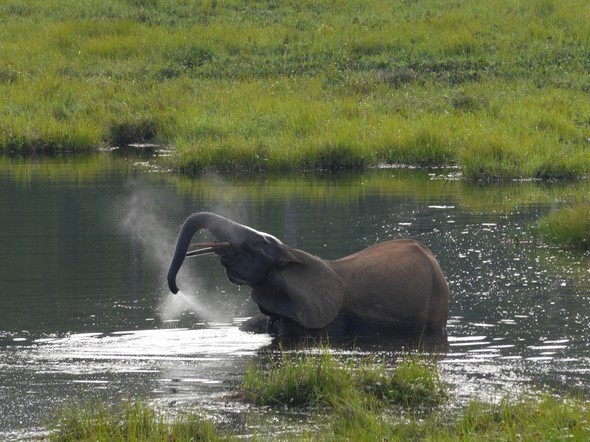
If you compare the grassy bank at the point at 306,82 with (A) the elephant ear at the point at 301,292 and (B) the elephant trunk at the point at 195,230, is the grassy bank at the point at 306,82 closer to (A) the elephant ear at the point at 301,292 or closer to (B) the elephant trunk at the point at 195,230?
(A) the elephant ear at the point at 301,292

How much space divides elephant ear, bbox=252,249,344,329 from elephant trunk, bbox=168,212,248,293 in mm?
614

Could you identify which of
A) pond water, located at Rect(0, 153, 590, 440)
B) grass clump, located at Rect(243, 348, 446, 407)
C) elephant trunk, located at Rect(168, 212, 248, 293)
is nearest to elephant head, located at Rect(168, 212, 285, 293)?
elephant trunk, located at Rect(168, 212, 248, 293)

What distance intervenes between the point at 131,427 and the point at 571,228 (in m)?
8.72

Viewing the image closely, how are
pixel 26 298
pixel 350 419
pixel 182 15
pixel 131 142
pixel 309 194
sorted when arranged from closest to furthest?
1. pixel 350 419
2. pixel 26 298
3. pixel 309 194
4. pixel 131 142
5. pixel 182 15

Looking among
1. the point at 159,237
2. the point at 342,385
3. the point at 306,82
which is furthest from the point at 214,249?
the point at 306,82

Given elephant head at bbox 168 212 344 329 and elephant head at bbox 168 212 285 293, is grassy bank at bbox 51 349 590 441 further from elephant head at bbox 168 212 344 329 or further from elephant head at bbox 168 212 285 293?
elephant head at bbox 168 212 344 329

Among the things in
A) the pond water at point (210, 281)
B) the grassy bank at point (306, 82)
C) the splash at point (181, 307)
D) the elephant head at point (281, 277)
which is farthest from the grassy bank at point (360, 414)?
the grassy bank at point (306, 82)

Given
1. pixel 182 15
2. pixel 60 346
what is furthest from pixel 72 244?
pixel 182 15

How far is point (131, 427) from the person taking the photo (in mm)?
7523

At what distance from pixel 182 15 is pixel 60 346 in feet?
98.6

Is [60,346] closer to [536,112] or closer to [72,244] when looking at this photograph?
[72,244]

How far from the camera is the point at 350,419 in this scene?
780 cm

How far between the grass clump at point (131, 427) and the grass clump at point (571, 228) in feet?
26.7

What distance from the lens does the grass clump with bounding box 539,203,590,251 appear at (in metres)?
15.0
